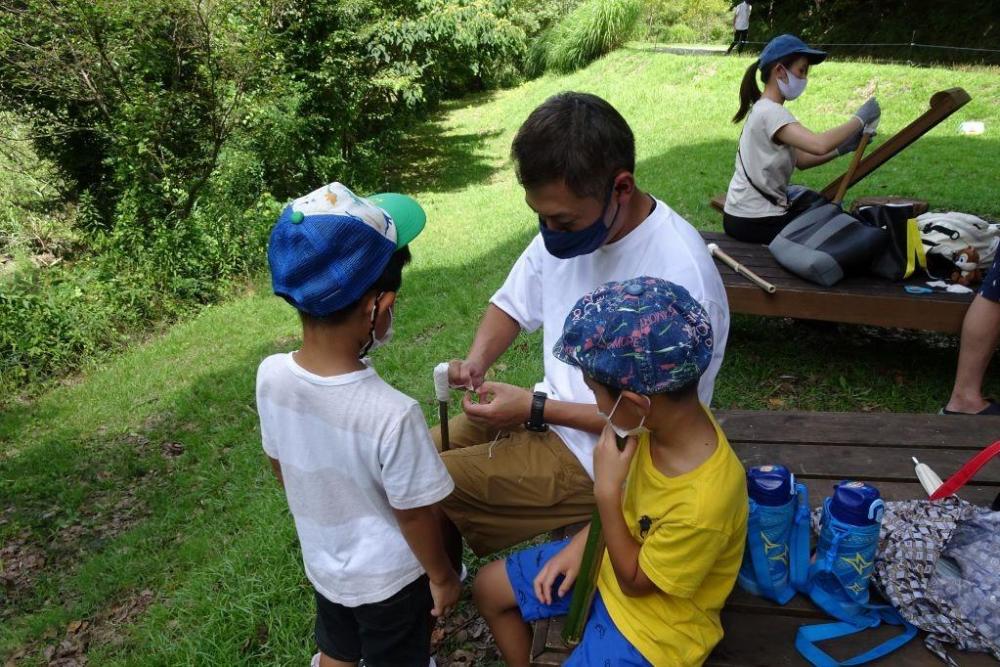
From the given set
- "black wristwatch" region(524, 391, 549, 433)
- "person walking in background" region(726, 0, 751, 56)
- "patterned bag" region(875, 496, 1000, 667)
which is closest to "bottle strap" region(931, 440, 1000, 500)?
"patterned bag" region(875, 496, 1000, 667)

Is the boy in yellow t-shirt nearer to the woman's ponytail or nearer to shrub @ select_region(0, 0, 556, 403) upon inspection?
the woman's ponytail

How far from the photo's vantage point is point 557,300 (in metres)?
2.30

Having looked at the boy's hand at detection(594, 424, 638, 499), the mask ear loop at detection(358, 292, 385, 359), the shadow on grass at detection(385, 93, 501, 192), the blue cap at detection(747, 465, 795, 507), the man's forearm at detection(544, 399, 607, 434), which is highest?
the mask ear loop at detection(358, 292, 385, 359)

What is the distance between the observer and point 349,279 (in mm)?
1565

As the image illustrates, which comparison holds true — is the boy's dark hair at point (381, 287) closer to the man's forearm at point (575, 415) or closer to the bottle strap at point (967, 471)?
the man's forearm at point (575, 415)

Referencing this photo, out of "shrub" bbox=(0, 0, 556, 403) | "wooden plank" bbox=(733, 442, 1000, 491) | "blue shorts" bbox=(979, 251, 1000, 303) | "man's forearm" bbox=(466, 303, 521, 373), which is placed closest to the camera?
"wooden plank" bbox=(733, 442, 1000, 491)

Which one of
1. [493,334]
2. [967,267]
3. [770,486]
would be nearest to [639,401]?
[770,486]

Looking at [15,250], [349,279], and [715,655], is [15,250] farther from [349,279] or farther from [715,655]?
[715,655]

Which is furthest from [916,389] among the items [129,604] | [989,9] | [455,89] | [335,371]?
[455,89]

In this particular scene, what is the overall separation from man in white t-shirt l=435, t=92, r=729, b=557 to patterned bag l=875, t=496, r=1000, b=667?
60 centimetres

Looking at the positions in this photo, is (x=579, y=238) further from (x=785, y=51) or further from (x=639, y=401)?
(x=785, y=51)

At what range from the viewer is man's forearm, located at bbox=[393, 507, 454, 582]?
1692 mm

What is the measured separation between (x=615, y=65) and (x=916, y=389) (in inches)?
550

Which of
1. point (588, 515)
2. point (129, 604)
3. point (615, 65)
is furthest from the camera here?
point (615, 65)
